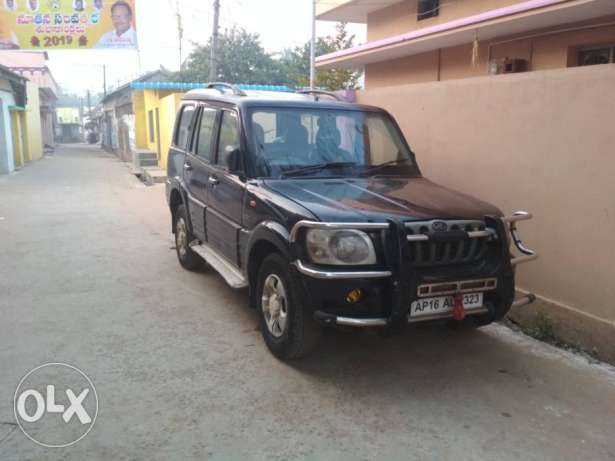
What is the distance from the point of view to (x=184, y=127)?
638cm

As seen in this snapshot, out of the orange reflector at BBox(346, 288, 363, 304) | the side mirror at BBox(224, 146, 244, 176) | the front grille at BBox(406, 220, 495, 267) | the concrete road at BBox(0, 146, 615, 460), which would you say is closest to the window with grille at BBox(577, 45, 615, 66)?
the concrete road at BBox(0, 146, 615, 460)

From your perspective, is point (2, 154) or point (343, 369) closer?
point (343, 369)

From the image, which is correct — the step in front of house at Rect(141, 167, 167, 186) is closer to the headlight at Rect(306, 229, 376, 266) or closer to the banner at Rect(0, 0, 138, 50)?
the banner at Rect(0, 0, 138, 50)

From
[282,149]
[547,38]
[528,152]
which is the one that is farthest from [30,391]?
[547,38]

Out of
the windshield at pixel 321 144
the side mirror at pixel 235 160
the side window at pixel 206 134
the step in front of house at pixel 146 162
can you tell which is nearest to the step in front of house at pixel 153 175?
the step in front of house at pixel 146 162

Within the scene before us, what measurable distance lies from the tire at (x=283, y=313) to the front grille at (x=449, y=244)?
32.0 inches

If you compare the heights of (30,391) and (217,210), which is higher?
(217,210)

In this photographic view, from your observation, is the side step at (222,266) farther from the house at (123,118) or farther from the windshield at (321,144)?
the house at (123,118)

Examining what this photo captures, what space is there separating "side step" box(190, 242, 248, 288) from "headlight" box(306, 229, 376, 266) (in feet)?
4.08

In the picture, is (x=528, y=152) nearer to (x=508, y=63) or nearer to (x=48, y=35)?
(x=508, y=63)

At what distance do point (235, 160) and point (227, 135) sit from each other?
597 millimetres

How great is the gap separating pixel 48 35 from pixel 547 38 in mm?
16714

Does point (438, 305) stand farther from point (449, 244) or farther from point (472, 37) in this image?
point (472, 37)

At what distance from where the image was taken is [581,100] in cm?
418
